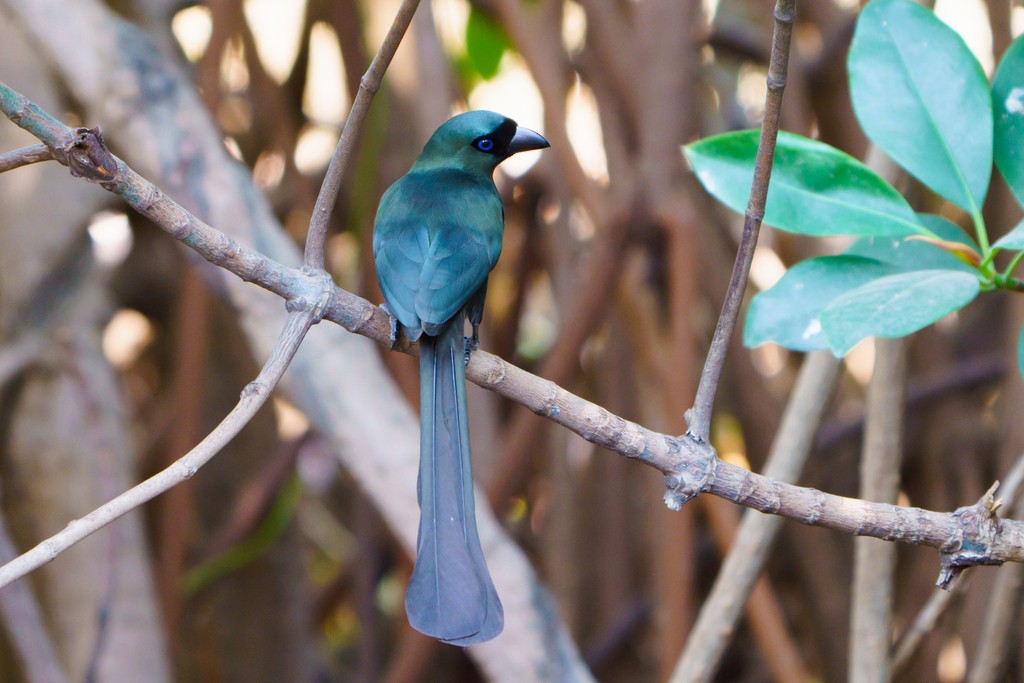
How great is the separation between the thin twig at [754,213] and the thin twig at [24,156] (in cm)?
44

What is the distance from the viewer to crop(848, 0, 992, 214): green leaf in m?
0.76

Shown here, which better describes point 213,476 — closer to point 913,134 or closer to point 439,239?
point 439,239

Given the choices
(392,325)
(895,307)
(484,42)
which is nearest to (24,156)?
(392,325)

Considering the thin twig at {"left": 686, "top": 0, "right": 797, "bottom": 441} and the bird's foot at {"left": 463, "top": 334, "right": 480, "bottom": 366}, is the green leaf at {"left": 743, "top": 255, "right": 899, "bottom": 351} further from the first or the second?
the bird's foot at {"left": 463, "top": 334, "right": 480, "bottom": 366}

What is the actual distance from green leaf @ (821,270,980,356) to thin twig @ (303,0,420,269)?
356 millimetres

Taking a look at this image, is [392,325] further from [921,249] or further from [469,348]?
[921,249]

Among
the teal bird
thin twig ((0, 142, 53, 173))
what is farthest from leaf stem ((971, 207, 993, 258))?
thin twig ((0, 142, 53, 173))

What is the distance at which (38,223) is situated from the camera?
1.47 metres

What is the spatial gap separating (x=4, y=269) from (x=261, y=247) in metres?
0.55

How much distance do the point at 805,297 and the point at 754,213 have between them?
0.56 ft

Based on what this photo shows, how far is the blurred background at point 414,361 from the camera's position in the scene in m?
1.42

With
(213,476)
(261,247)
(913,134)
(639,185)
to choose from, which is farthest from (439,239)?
(213,476)

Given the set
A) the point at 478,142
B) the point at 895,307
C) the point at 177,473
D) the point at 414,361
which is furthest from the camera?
the point at 414,361

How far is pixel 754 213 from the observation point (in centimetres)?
64
